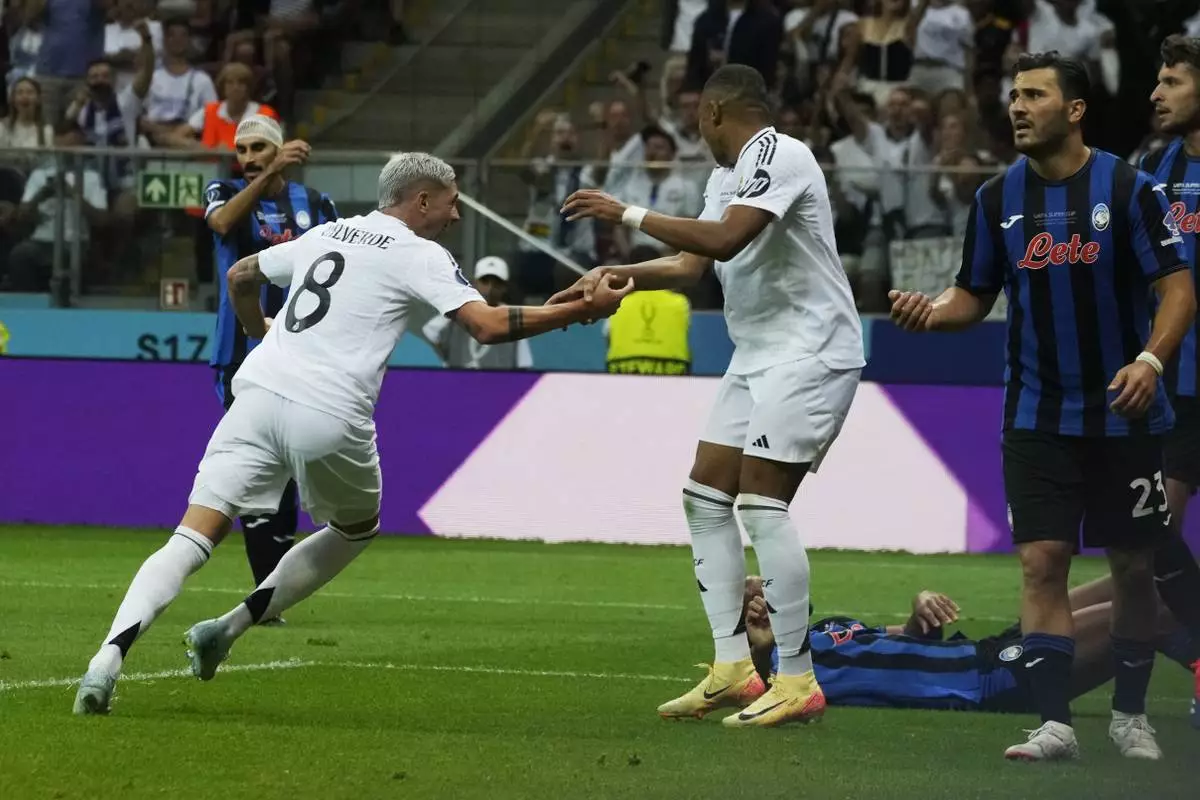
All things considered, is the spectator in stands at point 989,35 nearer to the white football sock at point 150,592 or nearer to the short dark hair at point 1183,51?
the short dark hair at point 1183,51

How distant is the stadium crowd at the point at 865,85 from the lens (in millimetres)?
17125

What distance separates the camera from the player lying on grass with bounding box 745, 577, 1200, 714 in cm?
788

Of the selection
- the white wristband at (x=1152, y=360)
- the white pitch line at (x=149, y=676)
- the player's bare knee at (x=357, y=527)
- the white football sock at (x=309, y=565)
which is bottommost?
the white pitch line at (x=149, y=676)

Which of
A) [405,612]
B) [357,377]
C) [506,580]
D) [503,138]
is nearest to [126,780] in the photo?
[357,377]

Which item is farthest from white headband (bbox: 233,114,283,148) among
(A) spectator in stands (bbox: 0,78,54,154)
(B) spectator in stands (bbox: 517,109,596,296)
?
(A) spectator in stands (bbox: 0,78,54,154)

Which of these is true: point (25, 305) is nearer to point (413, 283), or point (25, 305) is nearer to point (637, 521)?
point (637, 521)

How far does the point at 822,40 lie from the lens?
→ 19.4 meters

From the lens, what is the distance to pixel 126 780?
229 inches

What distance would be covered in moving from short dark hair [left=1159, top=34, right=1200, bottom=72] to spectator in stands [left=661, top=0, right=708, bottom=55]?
1246 cm

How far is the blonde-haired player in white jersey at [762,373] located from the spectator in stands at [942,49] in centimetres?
1161

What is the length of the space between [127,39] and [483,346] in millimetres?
6667

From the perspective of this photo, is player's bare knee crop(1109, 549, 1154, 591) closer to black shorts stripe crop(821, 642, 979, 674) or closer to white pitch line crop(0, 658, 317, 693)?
black shorts stripe crop(821, 642, 979, 674)

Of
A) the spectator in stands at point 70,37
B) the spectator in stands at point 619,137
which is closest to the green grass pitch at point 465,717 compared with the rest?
the spectator in stands at point 619,137

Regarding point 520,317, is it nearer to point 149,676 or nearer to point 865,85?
point 149,676
